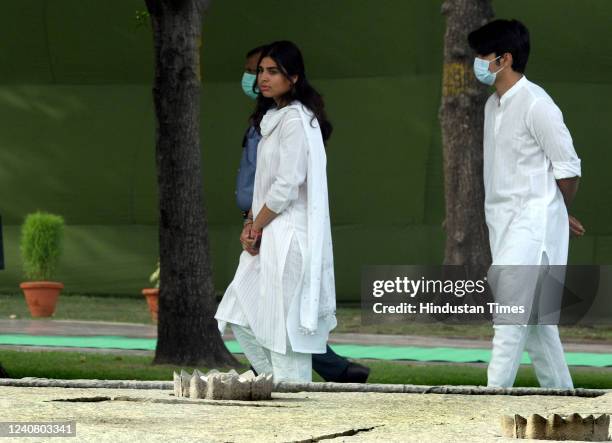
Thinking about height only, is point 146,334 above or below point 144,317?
above

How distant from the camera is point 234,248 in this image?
19453 mm

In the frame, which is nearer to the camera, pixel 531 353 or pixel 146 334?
pixel 531 353

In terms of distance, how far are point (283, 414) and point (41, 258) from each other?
12098 mm

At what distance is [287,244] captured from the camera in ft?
26.9

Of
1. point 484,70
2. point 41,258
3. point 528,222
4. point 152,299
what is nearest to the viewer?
point 528,222

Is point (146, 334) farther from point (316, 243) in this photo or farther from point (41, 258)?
point (316, 243)

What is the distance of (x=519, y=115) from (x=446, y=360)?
5237mm

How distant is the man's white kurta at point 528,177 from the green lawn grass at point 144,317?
292 inches

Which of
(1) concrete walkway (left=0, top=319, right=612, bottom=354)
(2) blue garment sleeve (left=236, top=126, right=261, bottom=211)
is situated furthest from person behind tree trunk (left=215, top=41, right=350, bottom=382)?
(1) concrete walkway (left=0, top=319, right=612, bottom=354)

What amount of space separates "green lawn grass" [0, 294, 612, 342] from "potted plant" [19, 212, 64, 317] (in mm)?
185

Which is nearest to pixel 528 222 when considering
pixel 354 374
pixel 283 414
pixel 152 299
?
pixel 354 374

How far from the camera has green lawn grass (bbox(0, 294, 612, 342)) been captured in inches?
623

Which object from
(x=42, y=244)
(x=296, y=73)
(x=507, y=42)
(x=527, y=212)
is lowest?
(x=42, y=244)

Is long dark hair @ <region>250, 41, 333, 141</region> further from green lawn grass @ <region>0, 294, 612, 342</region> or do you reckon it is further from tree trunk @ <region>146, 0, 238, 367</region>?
green lawn grass @ <region>0, 294, 612, 342</region>
